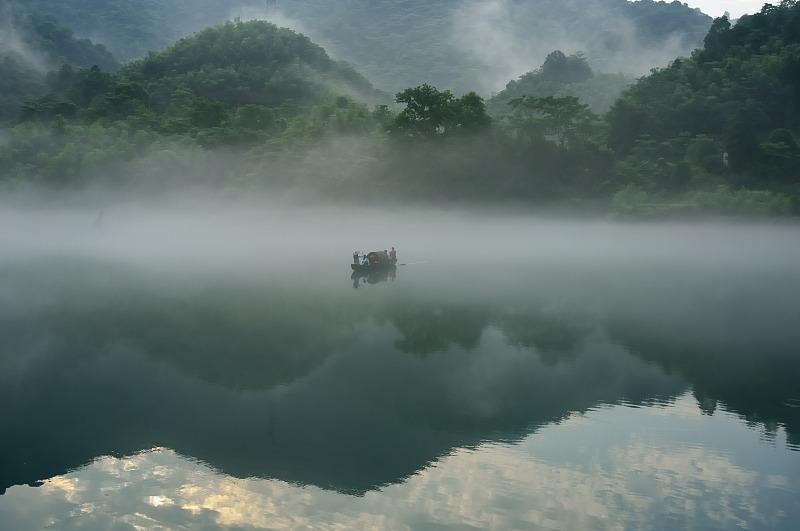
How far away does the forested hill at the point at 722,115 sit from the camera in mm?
75188

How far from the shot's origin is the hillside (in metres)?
126

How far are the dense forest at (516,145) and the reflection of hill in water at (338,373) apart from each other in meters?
47.1

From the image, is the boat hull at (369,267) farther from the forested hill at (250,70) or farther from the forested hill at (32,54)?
the forested hill at (32,54)

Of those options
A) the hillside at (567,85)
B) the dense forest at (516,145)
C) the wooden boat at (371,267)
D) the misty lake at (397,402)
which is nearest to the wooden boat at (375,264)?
the wooden boat at (371,267)

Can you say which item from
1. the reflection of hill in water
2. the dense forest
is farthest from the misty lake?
the dense forest

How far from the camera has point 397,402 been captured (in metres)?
18.7

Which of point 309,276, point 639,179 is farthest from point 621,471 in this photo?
point 639,179

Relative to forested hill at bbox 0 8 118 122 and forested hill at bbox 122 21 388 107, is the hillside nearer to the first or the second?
forested hill at bbox 122 21 388 107

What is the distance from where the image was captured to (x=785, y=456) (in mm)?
15062

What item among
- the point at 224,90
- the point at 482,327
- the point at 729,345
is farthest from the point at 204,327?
the point at 224,90

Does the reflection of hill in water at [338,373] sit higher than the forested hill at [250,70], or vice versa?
the forested hill at [250,70]

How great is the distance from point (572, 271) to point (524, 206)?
37.4m

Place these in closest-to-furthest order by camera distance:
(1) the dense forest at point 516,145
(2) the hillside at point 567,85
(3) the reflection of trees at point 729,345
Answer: (3) the reflection of trees at point 729,345
(1) the dense forest at point 516,145
(2) the hillside at point 567,85

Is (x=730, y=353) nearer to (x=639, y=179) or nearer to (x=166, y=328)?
(x=166, y=328)
